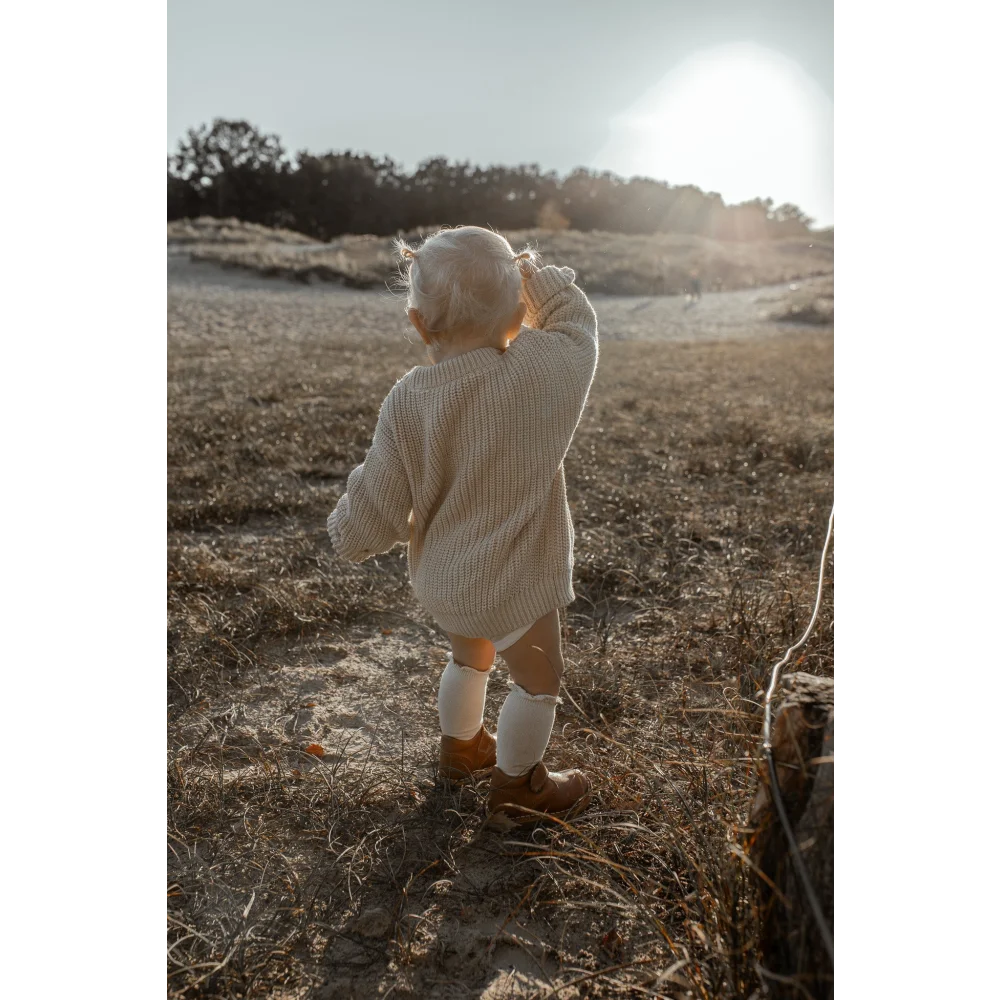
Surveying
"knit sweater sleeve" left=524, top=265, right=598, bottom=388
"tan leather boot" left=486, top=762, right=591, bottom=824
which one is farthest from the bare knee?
"knit sweater sleeve" left=524, top=265, right=598, bottom=388

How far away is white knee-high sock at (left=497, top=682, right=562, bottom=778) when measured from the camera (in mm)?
1856

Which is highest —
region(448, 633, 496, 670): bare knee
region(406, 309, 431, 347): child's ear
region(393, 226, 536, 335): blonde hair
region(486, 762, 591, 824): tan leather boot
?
region(393, 226, 536, 335): blonde hair

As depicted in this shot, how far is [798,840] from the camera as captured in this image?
42.8 inches

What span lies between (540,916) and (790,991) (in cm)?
70

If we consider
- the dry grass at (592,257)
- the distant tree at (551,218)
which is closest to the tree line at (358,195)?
the distant tree at (551,218)

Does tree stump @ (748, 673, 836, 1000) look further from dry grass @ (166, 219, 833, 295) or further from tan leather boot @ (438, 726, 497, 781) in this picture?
dry grass @ (166, 219, 833, 295)

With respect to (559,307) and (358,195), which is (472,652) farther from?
(358,195)

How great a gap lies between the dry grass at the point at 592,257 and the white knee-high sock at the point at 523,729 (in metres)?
14.4

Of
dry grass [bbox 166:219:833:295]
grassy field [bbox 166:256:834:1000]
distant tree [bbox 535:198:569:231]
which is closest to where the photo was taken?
grassy field [bbox 166:256:834:1000]

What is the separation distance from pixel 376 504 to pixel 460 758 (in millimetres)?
700

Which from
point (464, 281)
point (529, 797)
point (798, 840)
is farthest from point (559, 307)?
point (798, 840)

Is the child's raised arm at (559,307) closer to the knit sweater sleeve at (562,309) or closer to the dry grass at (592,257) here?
the knit sweater sleeve at (562,309)
